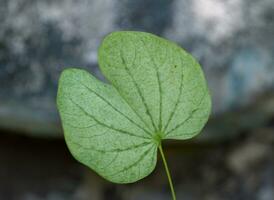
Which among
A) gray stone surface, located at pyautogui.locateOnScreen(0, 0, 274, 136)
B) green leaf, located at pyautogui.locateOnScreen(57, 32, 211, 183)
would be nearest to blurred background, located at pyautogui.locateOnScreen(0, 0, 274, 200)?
gray stone surface, located at pyautogui.locateOnScreen(0, 0, 274, 136)

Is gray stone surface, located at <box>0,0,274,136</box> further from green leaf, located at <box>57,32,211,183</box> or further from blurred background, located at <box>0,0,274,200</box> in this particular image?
green leaf, located at <box>57,32,211,183</box>

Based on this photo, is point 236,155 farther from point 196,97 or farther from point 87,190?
point 196,97

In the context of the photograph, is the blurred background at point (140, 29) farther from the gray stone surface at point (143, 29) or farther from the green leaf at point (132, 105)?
the green leaf at point (132, 105)

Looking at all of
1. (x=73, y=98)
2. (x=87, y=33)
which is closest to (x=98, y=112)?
(x=73, y=98)

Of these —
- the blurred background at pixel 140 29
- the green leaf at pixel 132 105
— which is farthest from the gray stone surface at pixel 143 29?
the green leaf at pixel 132 105

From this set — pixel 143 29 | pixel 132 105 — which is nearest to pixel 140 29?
pixel 143 29

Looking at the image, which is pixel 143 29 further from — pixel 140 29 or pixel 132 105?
pixel 132 105
